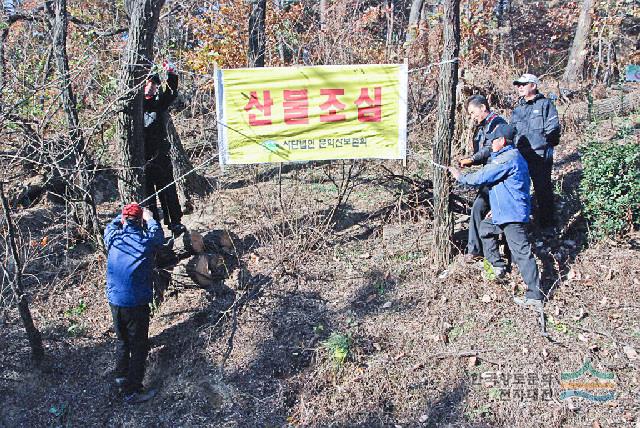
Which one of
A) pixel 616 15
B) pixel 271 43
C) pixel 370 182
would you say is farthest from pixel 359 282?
pixel 616 15

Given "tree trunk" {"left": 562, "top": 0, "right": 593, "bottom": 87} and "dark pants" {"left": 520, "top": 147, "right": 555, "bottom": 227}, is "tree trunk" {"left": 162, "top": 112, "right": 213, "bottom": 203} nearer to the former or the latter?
"dark pants" {"left": 520, "top": 147, "right": 555, "bottom": 227}

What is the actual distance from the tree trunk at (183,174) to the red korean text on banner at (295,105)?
9.71 feet

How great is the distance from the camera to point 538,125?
19.8 ft

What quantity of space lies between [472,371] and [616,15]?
11556 mm

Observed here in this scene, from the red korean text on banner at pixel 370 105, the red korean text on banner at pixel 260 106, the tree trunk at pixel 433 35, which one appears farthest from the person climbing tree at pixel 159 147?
the tree trunk at pixel 433 35

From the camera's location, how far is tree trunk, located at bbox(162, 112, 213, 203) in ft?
28.2

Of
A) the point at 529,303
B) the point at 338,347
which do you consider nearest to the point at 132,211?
the point at 338,347

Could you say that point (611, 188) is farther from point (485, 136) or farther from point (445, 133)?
point (445, 133)

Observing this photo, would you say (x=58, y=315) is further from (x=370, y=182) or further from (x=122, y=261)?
(x=370, y=182)

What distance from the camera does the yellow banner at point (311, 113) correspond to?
6.04m

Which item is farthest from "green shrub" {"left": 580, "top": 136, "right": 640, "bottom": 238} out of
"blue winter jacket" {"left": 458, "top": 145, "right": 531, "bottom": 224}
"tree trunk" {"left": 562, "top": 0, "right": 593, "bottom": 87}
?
"tree trunk" {"left": 562, "top": 0, "right": 593, "bottom": 87}

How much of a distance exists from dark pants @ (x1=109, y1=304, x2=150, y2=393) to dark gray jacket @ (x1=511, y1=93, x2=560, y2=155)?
4516 mm

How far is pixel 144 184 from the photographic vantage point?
21.3 ft

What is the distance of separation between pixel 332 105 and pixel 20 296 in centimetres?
381
